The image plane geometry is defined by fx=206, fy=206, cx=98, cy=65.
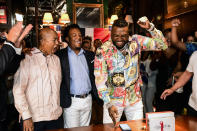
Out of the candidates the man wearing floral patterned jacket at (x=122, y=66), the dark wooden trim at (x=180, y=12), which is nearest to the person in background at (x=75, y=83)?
the man wearing floral patterned jacket at (x=122, y=66)

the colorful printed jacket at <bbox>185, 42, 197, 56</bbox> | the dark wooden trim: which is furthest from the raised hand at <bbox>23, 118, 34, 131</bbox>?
the dark wooden trim

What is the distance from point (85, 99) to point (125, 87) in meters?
0.57

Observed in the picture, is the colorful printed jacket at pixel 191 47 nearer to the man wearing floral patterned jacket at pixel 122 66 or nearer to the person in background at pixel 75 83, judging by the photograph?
the man wearing floral patterned jacket at pixel 122 66

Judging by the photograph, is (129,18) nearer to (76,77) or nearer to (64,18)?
(64,18)

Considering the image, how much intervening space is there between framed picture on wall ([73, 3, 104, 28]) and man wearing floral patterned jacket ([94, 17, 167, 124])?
4.96 meters

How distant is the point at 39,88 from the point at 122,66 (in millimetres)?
865

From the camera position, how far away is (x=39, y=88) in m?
2.01

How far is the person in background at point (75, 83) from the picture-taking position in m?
2.41

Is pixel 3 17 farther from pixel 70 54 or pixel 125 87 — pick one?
pixel 125 87

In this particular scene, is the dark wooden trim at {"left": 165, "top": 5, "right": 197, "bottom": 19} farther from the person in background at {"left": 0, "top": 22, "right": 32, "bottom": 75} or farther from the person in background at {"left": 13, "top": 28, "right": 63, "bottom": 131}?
the person in background at {"left": 0, "top": 22, "right": 32, "bottom": 75}

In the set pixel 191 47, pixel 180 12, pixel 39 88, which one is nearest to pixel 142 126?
pixel 39 88

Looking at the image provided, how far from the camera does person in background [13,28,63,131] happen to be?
1.91 m

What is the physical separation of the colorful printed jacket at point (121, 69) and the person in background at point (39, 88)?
47 centimetres

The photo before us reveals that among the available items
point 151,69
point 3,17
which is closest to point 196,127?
point 151,69
